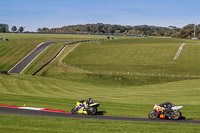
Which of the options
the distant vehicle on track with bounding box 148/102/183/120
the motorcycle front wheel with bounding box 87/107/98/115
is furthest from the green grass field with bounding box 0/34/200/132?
the motorcycle front wheel with bounding box 87/107/98/115

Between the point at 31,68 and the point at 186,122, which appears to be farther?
the point at 31,68

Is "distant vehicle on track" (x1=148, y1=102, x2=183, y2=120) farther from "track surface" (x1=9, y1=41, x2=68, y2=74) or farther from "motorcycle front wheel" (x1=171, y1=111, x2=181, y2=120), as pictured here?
"track surface" (x1=9, y1=41, x2=68, y2=74)

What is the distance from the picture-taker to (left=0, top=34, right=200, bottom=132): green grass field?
22469 mm

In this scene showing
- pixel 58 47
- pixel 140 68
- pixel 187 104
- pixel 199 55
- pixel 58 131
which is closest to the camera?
pixel 58 131

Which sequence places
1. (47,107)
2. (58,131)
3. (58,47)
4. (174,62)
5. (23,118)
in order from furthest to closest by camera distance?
(58,47) → (174,62) → (47,107) → (23,118) → (58,131)

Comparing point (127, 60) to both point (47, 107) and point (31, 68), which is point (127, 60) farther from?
point (47, 107)

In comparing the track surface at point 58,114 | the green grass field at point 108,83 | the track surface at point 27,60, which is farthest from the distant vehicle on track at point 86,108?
the track surface at point 27,60

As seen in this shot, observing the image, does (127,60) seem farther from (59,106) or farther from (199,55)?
(59,106)

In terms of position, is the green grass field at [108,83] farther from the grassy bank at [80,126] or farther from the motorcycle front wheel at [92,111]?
the motorcycle front wheel at [92,111]

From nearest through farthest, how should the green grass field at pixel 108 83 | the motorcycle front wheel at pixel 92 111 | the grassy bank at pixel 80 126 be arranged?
1. the grassy bank at pixel 80 126
2. the green grass field at pixel 108 83
3. the motorcycle front wheel at pixel 92 111

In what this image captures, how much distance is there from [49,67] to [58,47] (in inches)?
1179

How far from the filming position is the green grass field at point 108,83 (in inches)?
885

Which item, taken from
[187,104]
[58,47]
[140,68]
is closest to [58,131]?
[187,104]

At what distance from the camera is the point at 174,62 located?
87.9 metres
